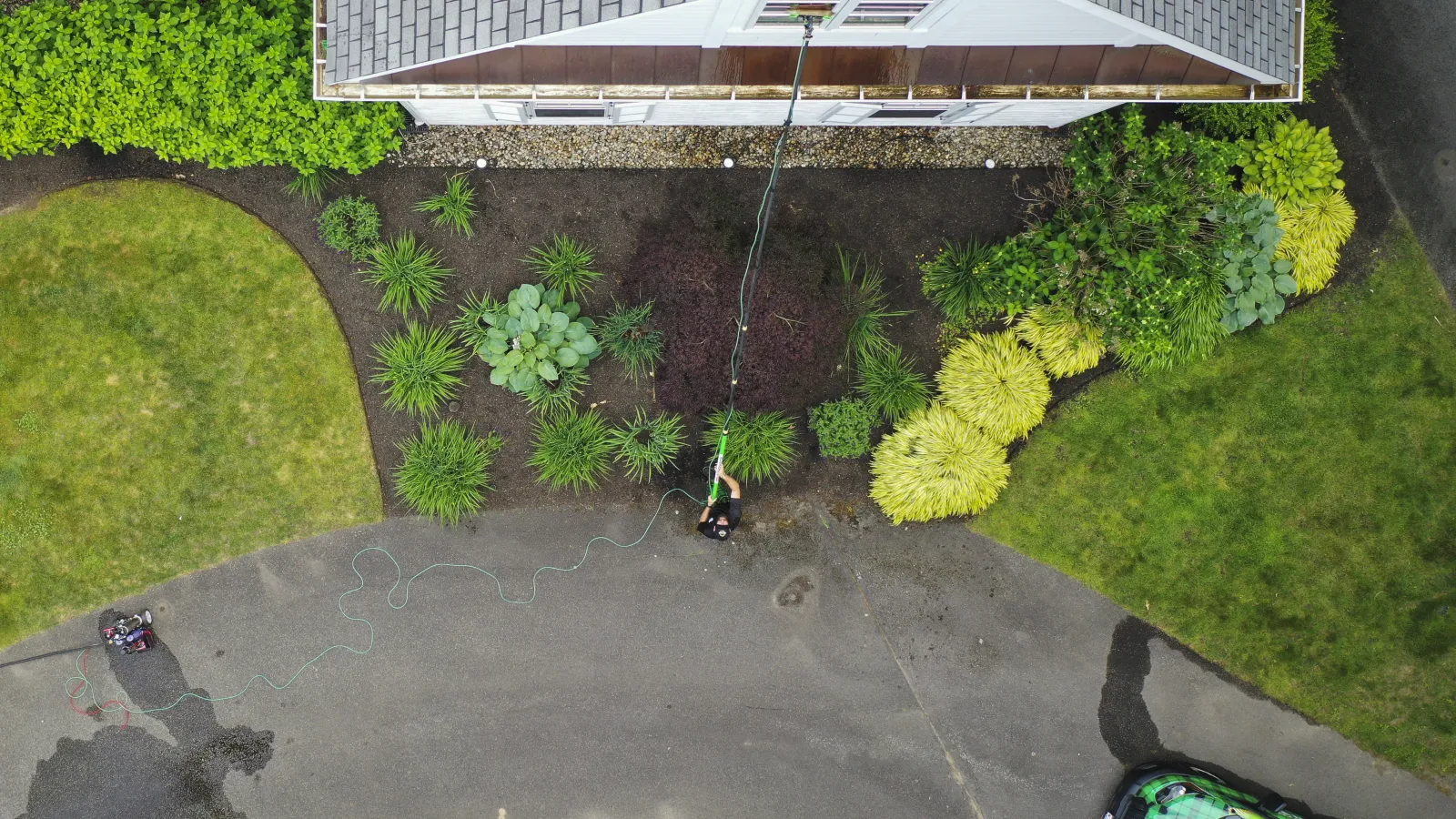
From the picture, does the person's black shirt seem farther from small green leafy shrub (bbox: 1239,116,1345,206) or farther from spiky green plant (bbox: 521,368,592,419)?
small green leafy shrub (bbox: 1239,116,1345,206)

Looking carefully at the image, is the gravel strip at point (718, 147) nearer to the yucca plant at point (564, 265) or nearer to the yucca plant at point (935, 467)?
the yucca plant at point (564, 265)

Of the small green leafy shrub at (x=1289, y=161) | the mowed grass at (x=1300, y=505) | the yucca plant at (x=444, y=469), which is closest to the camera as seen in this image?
the small green leafy shrub at (x=1289, y=161)

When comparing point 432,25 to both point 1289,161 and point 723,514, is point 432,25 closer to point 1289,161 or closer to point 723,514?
point 723,514

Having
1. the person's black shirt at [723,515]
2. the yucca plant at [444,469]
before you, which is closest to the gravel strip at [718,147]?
the yucca plant at [444,469]

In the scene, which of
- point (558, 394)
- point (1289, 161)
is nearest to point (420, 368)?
point (558, 394)

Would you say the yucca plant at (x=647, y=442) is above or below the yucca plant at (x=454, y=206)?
below

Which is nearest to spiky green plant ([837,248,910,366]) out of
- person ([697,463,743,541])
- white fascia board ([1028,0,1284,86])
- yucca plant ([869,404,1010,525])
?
yucca plant ([869,404,1010,525])
